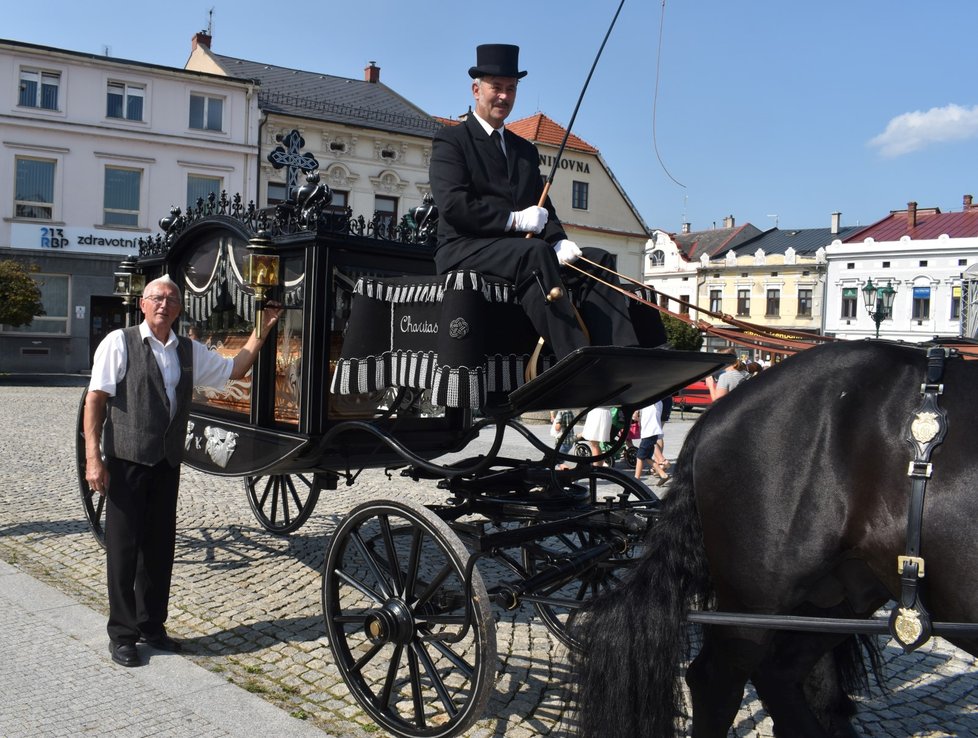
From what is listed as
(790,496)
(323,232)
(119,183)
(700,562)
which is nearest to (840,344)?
(790,496)

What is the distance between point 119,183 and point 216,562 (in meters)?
24.4

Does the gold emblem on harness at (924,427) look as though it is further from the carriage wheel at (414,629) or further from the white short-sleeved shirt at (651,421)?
the white short-sleeved shirt at (651,421)

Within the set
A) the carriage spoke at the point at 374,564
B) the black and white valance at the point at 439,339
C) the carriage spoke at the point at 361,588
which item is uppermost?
the black and white valance at the point at 439,339

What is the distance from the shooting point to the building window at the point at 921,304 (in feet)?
146

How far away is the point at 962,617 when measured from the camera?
7.36ft

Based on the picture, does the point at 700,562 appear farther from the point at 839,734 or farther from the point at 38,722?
the point at 38,722

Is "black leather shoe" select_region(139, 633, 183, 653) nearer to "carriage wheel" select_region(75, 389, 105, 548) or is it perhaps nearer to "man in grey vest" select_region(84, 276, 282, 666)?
"man in grey vest" select_region(84, 276, 282, 666)

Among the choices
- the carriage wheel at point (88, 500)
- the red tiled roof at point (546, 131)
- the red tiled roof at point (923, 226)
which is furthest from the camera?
the red tiled roof at point (923, 226)

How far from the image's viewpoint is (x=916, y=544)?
224cm

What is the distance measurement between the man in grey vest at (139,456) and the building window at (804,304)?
171ft

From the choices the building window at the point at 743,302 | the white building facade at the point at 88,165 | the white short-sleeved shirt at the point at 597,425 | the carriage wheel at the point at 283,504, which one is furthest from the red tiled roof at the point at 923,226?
the carriage wheel at the point at 283,504

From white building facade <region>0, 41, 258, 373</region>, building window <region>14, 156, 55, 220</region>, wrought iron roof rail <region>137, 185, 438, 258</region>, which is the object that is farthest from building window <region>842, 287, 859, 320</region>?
wrought iron roof rail <region>137, 185, 438, 258</region>

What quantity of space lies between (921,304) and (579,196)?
2020 centimetres

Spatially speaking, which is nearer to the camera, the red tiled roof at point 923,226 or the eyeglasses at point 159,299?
the eyeglasses at point 159,299
